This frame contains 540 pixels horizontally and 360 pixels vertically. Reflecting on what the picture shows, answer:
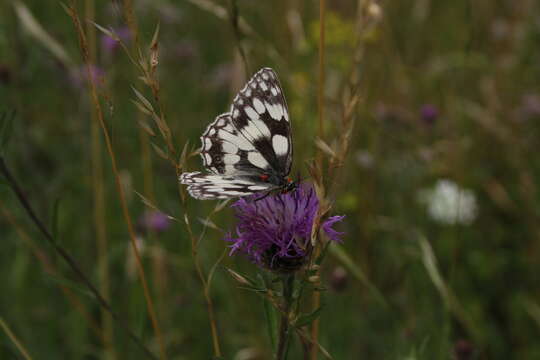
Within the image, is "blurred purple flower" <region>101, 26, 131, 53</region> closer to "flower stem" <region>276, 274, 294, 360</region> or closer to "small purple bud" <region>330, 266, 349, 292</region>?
"small purple bud" <region>330, 266, 349, 292</region>

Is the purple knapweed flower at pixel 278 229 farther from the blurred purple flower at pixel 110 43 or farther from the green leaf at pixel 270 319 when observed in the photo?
the blurred purple flower at pixel 110 43

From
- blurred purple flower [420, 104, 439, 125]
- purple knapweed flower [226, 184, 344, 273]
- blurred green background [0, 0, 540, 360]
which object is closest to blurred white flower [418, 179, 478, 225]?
blurred green background [0, 0, 540, 360]

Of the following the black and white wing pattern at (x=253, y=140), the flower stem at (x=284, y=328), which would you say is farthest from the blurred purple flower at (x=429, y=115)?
the flower stem at (x=284, y=328)

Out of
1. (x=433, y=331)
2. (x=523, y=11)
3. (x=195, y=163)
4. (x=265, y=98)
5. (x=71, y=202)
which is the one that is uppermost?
(x=523, y=11)

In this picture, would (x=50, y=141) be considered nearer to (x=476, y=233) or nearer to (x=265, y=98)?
(x=265, y=98)

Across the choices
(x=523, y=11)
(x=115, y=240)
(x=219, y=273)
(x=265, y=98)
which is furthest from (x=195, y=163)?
(x=523, y=11)
